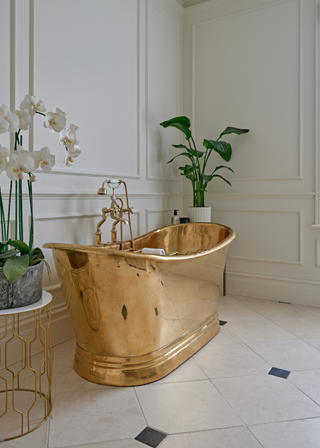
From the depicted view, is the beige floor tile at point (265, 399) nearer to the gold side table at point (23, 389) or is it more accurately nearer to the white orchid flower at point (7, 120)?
the gold side table at point (23, 389)

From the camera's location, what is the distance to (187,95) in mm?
3486

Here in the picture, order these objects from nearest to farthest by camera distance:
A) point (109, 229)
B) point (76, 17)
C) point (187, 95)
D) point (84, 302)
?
point (84, 302) < point (76, 17) < point (109, 229) < point (187, 95)

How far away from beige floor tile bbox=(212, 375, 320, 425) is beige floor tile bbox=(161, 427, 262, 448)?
88mm

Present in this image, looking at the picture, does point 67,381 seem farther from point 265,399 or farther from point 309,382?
point 309,382

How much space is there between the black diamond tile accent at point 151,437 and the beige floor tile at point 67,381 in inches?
15.3

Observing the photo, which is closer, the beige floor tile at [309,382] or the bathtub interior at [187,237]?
the beige floor tile at [309,382]

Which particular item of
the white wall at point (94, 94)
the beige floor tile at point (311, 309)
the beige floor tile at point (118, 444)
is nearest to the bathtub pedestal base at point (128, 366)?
the beige floor tile at point (118, 444)

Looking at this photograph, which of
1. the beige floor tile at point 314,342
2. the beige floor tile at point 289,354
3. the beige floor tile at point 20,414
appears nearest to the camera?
the beige floor tile at point 20,414

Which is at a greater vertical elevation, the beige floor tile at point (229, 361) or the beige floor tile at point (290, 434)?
the beige floor tile at point (229, 361)

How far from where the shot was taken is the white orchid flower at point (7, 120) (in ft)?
3.95

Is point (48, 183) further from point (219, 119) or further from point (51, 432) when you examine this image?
point (219, 119)

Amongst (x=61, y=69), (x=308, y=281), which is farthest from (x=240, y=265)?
(x=61, y=69)

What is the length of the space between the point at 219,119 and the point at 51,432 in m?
2.83

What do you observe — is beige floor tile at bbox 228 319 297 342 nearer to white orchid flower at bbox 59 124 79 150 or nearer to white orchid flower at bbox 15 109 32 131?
white orchid flower at bbox 59 124 79 150
